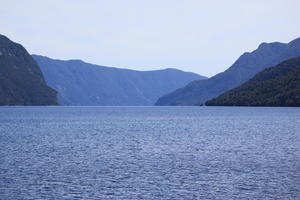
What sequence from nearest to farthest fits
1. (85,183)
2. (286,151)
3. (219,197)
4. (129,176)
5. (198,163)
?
1. (219,197)
2. (85,183)
3. (129,176)
4. (198,163)
5. (286,151)

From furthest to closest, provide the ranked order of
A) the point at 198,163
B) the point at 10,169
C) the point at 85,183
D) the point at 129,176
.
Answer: the point at 198,163, the point at 10,169, the point at 129,176, the point at 85,183

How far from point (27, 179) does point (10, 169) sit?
8.62 metres

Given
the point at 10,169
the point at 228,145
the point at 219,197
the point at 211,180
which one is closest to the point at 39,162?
the point at 10,169

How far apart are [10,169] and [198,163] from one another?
1042 inches

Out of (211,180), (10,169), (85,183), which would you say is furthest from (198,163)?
(10,169)

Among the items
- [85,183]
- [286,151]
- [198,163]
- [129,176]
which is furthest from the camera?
[286,151]

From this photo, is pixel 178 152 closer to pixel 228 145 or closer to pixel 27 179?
pixel 228 145

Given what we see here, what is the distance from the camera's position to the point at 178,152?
88250 millimetres

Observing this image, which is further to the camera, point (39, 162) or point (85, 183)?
point (39, 162)

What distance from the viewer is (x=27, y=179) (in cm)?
5931

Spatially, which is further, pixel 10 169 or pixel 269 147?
pixel 269 147

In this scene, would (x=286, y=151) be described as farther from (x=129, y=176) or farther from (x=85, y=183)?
(x=85, y=183)

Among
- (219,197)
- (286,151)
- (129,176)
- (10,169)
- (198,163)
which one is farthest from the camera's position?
(286,151)

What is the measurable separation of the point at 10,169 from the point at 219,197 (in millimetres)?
30586
